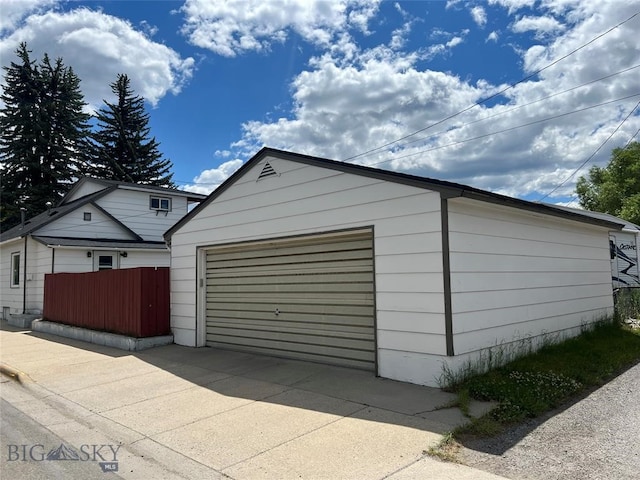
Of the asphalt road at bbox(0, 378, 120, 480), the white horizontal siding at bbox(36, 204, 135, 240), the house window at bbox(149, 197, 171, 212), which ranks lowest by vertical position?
the asphalt road at bbox(0, 378, 120, 480)

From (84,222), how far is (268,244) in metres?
12.0

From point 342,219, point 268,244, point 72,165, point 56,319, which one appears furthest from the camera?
point 72,165

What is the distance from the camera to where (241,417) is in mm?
5113

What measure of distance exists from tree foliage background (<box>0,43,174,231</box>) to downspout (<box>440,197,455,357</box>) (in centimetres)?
3146

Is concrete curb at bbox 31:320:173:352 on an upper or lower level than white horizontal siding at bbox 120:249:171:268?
lower

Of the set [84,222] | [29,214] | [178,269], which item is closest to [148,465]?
[178,269]

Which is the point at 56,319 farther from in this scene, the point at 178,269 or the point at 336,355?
the point at 336,355

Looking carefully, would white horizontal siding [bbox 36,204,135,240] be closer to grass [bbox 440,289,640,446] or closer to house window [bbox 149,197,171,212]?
house window [bbox 149,197,171,212]

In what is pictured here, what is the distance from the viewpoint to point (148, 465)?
395cm

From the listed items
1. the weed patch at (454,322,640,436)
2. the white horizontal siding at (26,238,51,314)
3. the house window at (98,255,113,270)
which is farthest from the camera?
the house window at (98,255,113,270)

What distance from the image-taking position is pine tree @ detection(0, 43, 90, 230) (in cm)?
2978

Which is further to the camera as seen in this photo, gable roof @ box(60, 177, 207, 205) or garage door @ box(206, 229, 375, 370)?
gable roof @ box(60, 177, 207, 205)

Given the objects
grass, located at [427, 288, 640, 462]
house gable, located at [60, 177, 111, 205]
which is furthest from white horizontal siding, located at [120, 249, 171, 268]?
grass, located at [427, 288, 640, 462]

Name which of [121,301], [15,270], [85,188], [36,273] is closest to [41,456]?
[121,301]
